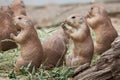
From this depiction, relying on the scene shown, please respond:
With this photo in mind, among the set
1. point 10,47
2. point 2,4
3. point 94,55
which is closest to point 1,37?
point 10,47

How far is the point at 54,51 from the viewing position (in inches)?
230

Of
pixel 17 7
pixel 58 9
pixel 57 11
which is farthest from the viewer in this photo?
pixel 58 9

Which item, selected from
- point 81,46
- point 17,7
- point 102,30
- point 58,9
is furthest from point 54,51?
point 58,9

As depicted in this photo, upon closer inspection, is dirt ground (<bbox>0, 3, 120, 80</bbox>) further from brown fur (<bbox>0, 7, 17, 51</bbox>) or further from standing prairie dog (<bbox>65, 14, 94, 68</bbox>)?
standing prairie dog (<bbox>65, 14, 94, 68</bbox>)

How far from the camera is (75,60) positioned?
5.62 metres

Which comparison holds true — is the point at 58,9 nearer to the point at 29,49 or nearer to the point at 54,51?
the point at 54,51

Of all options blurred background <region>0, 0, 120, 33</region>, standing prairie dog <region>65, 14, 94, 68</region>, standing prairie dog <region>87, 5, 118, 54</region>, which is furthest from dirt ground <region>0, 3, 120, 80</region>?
standing prairie dog <region>65, 14, 94, 68</region>

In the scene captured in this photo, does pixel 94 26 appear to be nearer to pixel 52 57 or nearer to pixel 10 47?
pixel 52 57

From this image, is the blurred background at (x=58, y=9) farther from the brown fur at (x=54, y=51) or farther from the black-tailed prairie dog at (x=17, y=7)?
the brown fur at (x=54, y=51)

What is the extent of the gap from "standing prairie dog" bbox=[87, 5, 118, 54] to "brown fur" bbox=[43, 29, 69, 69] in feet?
1.54

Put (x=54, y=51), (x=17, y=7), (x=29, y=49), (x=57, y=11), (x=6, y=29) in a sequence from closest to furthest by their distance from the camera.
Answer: (x=29, y=49), (x=54, y=51), (x=6, y=29), (x=17, y=7), (x=57, y=11)

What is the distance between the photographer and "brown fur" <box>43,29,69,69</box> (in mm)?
5812

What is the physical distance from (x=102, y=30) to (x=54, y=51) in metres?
0.71

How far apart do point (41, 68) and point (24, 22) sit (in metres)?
0.56
